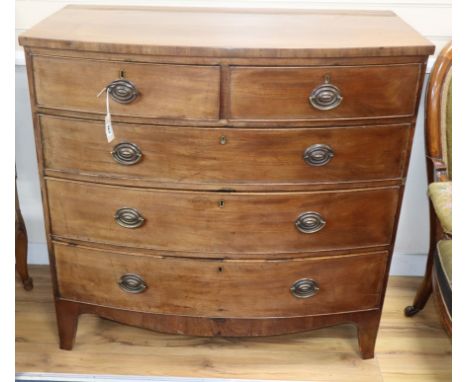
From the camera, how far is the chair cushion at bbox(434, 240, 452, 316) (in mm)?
1876

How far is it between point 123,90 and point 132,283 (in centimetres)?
63

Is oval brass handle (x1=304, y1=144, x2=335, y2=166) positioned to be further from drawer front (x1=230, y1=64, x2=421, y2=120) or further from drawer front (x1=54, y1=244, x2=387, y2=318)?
drawer front (x1=54, y1=244, x2=387, y2=318)

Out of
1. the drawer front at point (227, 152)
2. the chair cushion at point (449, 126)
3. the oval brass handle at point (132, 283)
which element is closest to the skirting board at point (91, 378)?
the oval brass handle at point (132, 283)

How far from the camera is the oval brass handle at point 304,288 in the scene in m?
1.95

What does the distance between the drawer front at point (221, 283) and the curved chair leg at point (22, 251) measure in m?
0.42

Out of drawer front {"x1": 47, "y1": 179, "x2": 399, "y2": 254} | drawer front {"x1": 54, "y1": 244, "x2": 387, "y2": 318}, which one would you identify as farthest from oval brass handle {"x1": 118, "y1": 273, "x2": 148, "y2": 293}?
drawer front {"x1": 47, "y1": 179, "x2": 399, "y2": 254}

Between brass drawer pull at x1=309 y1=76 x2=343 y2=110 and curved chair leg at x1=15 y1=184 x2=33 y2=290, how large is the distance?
1.22 m

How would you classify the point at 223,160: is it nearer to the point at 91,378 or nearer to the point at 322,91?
the point at 322,91

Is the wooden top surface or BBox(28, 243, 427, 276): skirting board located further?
BBox(28, 243, 427, 276): skirting board

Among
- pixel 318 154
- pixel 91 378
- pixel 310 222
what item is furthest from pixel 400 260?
pixel 91 378

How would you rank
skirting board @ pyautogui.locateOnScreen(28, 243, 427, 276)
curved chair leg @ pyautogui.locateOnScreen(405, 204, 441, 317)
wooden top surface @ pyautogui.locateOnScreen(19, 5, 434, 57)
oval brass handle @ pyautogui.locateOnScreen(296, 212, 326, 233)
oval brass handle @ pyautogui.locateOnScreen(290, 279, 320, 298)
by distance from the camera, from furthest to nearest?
skirting board @ pyautogui.locateOnScreen(28, 243, 427, 276), curved chair leg @ pyautogui.locateOnScreen(405, 204, 441, 317), oval brass handle @ pyautogui.locateOnScreen(290, 279, 320, 298), oval brass handle @ pyautogui.locateOnScreen(296, 212, 326, 233), wooden top surface @ pyautogui.locateOnScreen(19, 5, 434, 57)

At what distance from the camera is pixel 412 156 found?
7.95 ft

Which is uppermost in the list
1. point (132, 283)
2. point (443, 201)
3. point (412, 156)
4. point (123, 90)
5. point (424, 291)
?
point (123, 90)

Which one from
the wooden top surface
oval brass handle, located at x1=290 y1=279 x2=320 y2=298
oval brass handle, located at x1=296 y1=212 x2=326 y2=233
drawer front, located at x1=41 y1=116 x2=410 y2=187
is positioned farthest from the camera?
oval brass handle, located at x1=290 y1=279 x2=320 y2=298
